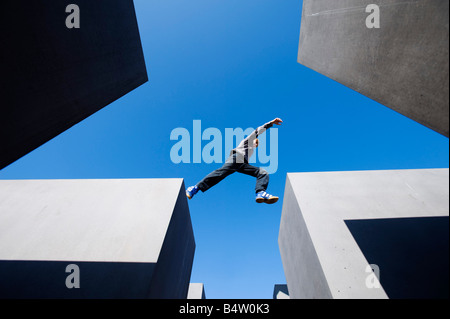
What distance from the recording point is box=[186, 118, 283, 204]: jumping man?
4.12m

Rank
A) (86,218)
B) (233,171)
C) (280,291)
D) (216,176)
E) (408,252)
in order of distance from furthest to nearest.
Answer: (280,291), (86,218), (233,171), (216,176), (408,252)

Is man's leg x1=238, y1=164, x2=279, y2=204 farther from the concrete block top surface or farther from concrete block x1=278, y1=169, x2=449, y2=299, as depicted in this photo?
the concrete block top surface

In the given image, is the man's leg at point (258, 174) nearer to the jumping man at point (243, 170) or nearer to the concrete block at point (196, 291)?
the jumping man at point (243, 170)

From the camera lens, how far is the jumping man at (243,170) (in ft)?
13.5

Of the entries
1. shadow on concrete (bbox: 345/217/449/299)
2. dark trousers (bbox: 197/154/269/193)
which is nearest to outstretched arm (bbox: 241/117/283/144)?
dark trousers (bbox: 197/154/269/193)

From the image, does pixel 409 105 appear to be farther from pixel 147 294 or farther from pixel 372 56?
pixel 147 294

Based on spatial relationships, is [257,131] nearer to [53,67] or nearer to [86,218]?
[53,67]

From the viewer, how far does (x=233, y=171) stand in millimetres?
4508

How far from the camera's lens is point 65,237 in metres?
4.50

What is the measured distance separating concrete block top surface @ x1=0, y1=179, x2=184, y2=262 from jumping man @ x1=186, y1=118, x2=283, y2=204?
3.67 feet

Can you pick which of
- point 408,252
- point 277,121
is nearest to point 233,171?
point 277,121

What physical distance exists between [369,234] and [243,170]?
2969 millimetres

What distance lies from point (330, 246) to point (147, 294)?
3476 mm

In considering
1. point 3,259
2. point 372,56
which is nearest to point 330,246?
point 372,56
